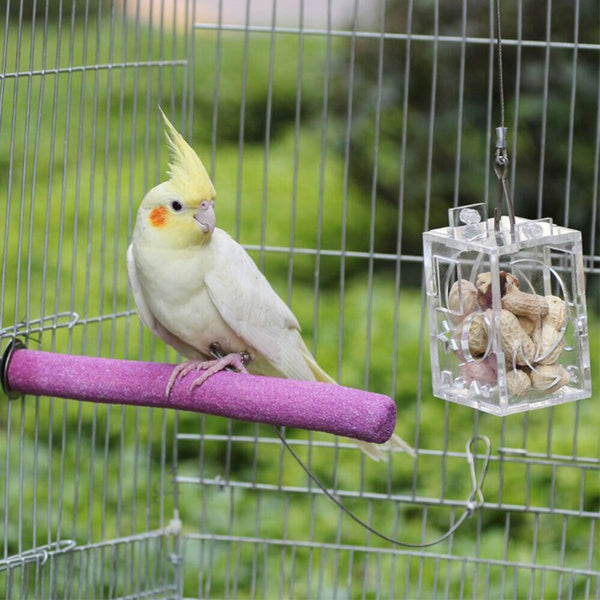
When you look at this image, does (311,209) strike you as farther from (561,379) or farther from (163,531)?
(561,379)

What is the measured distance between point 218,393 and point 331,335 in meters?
2.27

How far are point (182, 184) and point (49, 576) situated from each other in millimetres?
1174

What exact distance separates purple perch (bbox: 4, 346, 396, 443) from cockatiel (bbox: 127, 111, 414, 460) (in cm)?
4

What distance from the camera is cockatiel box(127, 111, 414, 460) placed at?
214 centimetres

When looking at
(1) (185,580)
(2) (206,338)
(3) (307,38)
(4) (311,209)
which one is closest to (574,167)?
(4) (311,209)

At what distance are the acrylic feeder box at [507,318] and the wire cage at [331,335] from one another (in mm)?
457

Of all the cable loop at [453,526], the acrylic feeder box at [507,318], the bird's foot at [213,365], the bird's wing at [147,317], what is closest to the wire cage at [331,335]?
the cable loop at [453,526]

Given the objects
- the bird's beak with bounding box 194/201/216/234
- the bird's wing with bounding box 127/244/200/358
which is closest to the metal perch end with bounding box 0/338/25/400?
the bird's wing with bounding box 127/244/200/358

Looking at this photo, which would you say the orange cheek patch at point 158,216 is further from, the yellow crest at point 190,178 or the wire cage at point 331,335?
the wire cage at point 331,335

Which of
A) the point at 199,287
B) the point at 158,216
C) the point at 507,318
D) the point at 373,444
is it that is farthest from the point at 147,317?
the point at 507,318

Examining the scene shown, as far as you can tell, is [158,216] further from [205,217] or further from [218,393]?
[218,393]

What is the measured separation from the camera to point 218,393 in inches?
84.1

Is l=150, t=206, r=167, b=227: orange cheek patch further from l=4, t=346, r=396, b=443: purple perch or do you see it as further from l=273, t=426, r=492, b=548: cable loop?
l=273, t=426, r=492, b=548: cable loop

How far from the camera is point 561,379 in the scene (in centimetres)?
192
